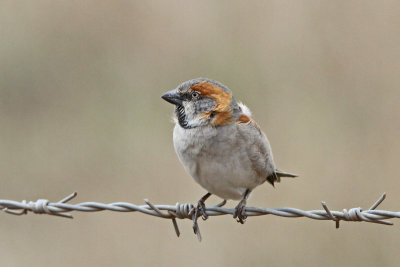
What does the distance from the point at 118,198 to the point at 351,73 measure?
9.71ft

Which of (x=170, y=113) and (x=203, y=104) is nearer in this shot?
(x=203, y=104)

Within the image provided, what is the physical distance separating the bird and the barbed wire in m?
0.34

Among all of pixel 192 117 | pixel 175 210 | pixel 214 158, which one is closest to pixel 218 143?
pixel 214 158

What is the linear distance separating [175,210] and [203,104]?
3.36 feet

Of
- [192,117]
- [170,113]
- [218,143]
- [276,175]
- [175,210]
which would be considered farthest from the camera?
[170,113]

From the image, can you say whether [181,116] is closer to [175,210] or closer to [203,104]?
[203,104]

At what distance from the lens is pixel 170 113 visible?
21.7 feet

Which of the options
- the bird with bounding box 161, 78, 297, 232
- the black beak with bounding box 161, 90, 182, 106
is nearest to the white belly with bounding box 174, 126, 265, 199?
the bird with bounding box 161, 78, 297, 232

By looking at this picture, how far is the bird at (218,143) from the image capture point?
501 cm

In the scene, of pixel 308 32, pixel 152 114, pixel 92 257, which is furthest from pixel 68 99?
pixel 308 32

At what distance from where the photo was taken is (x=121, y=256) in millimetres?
6684

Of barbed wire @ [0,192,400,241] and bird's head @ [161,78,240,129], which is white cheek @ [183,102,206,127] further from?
barbed wire @ [0,192,400,241]

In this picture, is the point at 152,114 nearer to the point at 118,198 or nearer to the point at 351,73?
the point at 118,198

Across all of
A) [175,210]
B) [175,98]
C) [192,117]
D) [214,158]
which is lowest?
[175,210]
